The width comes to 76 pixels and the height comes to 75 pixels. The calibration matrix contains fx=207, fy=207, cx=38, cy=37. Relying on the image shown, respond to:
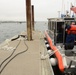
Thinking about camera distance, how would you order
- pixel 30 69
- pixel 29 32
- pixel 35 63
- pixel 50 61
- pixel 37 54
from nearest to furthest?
1. pixel 30 69
2. pixel 35 63
3. pixel 50 61
4. pixel 37 54
5. pixel 29 32

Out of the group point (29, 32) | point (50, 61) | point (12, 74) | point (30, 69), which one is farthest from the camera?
point (29, 32)

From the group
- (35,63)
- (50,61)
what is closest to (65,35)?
(50,61)

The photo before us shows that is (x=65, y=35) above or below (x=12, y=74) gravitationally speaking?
above

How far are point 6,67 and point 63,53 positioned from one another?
2.51 m

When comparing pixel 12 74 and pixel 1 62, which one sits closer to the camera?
pixel 12 74

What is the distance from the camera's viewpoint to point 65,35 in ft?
29.3

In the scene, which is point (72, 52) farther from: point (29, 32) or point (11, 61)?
point (29, 32)

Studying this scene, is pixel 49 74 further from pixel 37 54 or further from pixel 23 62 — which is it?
pixel 37 54

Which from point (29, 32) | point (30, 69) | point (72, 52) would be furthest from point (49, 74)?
point (29, 32)

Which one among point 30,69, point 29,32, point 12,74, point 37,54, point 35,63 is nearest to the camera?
point 12,74

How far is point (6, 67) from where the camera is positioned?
261 inches

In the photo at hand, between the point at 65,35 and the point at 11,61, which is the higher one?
the point at 65,35

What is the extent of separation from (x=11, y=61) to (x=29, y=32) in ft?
18.8

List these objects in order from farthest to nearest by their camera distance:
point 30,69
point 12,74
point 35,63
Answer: point 35,63 → point 30,69 → point 12,74
